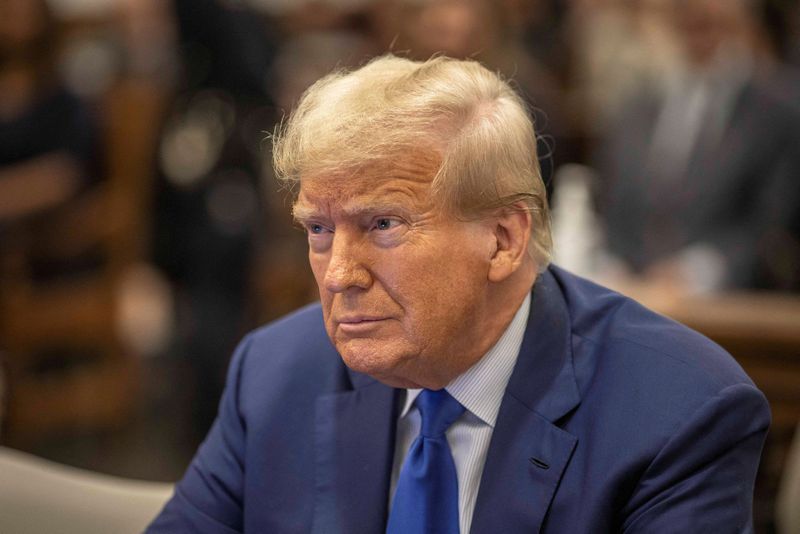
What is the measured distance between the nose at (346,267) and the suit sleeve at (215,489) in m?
0.44

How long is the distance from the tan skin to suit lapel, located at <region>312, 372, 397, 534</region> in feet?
0.45

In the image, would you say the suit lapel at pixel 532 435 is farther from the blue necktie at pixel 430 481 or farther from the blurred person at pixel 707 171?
the blurred person at pixel 707 171

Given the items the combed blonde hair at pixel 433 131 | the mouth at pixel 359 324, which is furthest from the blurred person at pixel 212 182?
the mouth at pixel 359 324

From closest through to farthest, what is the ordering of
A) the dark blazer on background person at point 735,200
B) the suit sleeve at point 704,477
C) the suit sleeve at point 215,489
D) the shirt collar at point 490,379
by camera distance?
the suit sleeve at point 704,477
the shirt collar at point 490,379
the suit sleeve at point 215,489
the dark blazer on background person at point 735,200

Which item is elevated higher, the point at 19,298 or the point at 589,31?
the point at 589,31

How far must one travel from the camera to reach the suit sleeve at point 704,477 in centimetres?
160

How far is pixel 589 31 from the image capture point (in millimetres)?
6449

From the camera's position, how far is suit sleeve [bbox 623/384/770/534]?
160 centimetres

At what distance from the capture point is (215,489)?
6.43 ft

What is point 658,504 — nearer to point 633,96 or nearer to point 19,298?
point 633,96

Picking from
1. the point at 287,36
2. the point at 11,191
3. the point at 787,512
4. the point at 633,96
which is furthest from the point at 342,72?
the point at 287,36

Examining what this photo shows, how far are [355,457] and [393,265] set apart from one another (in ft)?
1.20

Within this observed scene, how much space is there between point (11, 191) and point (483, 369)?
3429 millimetres

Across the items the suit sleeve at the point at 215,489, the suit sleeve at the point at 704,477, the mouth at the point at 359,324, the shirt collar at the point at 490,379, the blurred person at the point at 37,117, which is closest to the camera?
the suit sleeve at the point at 704,477
